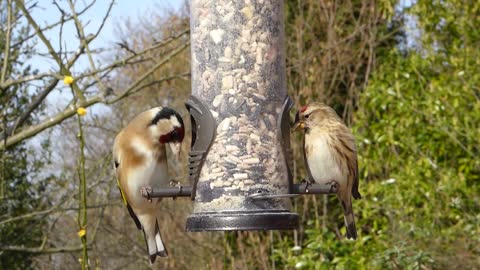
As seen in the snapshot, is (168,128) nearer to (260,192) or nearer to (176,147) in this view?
(176,147)

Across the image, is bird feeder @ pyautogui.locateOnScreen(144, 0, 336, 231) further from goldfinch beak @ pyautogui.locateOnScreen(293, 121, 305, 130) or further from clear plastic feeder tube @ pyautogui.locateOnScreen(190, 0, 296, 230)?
goldfinch beak @ pyautogui.locateOnScreen(293, 121, 305, 130)

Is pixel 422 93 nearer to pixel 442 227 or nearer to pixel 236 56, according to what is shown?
pixel 442 227

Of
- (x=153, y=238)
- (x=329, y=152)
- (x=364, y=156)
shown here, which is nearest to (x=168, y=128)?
(x=153, y=238)

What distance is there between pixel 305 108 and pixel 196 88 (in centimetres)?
69

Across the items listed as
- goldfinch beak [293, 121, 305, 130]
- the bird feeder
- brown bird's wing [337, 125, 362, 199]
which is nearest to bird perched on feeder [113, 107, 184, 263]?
the bird feeder

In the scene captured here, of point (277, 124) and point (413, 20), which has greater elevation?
point (413, 20)

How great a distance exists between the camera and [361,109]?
37.4 ft

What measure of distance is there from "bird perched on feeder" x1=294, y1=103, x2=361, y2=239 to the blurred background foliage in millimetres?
3195

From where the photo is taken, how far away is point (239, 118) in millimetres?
4820

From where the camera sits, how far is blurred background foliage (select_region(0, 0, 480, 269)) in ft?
30.0

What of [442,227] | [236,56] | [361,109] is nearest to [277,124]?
[236,56]

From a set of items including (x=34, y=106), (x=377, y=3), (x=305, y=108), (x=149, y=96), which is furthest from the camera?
(x=149, y=96)

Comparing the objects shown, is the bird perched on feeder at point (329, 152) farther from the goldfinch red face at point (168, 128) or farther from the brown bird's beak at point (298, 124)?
the goldfinch red face at point (168, 128)

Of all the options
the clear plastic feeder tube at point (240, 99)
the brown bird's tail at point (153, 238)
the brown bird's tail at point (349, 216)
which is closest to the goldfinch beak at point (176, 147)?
the clear plastic feeder tube at point (240, 99)
